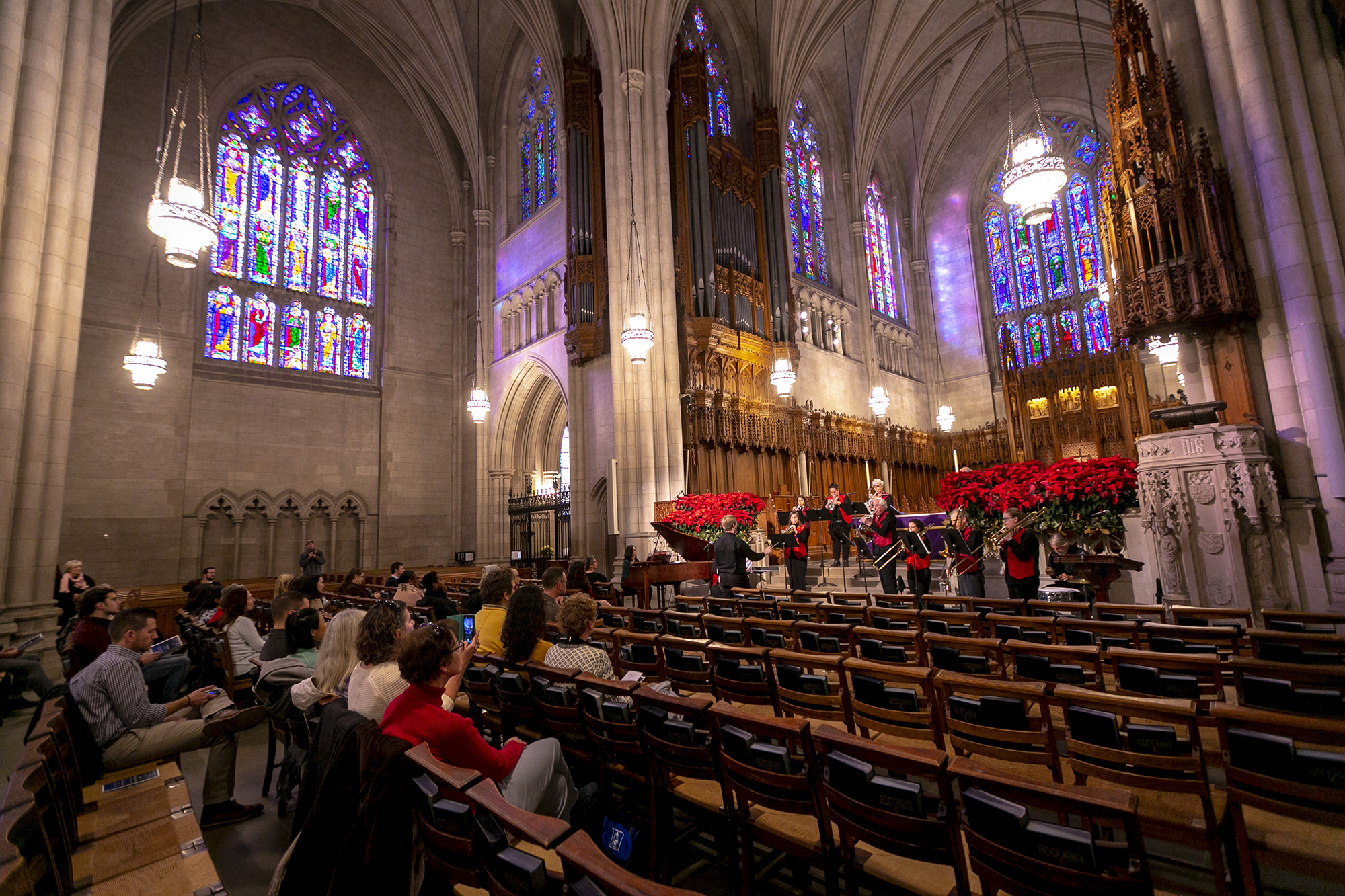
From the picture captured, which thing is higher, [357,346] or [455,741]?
[357,346]

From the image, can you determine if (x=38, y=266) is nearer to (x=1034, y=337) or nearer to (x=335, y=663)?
(x=335, y=663)

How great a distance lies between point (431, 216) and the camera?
1953cm

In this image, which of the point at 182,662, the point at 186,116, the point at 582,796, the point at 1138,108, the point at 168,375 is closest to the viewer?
the point at 582,796

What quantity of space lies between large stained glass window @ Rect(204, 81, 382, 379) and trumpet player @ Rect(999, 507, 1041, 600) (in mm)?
15322

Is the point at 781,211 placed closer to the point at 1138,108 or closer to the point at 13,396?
the point at 1138,108

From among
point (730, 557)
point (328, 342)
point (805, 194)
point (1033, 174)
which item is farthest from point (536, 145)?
point (730, 557)

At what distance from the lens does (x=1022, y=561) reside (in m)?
5.82

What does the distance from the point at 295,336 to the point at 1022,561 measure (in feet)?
58.8

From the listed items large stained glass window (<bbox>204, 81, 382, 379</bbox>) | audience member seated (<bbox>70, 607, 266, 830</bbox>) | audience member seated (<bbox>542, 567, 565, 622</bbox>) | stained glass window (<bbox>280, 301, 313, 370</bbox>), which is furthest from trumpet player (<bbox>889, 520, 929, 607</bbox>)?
stained glass window (<bbox>280, 301, 313, 370</bbox>)

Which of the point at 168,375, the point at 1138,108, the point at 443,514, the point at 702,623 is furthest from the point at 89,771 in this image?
the point at 443,514

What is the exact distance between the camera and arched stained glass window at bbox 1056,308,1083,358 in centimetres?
1964

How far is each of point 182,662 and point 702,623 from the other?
3582 mm

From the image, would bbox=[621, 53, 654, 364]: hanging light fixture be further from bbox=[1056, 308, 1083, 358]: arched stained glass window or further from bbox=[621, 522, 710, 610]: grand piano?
bbox=[1056, 308, 1083, 358]: arched stained glass window

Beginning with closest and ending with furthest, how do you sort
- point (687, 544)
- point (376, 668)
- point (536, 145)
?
point (376, 668)
point (687, 544)
point (536, 145)
